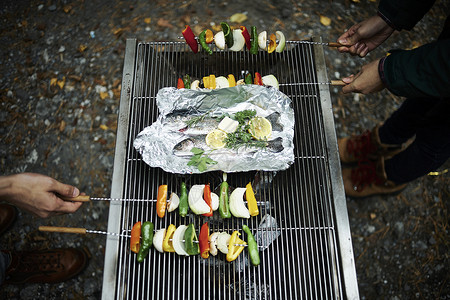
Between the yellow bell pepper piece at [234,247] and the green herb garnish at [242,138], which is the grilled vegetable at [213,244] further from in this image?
the green herb garnish at [242,138]

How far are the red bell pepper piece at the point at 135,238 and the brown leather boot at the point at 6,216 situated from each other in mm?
2059

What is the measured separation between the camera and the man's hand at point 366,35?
2.89 m

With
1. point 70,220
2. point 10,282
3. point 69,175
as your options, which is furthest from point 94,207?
point 10,282

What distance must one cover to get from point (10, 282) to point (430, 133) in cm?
438

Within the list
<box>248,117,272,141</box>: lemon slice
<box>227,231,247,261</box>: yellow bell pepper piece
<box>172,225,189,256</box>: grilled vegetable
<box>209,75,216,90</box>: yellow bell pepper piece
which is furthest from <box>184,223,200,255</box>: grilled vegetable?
<box>209,75,216,90</box>: yellow bell pepper piece

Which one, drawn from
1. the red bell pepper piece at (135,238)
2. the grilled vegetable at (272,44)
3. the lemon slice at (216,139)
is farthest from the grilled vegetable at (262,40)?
the red bell pepper piece at (135,238)

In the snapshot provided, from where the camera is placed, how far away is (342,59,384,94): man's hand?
8.15 feet

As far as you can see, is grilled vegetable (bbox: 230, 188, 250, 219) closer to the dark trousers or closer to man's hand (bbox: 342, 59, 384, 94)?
man's hand (bbox: 342, 59, 384, 94)

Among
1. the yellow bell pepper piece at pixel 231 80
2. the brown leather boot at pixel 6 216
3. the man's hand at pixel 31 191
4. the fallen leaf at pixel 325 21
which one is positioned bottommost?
the brown leather boot at pixel 6 216

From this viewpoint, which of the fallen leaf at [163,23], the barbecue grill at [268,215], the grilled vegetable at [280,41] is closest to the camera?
the barbecue grill at [268,215]

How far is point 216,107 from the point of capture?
2826mm

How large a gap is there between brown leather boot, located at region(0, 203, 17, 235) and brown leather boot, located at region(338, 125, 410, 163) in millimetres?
3850

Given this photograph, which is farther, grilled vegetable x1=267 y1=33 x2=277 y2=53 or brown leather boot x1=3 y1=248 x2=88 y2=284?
brown leather boot x1=3 y1=248 x2=88 y2=284

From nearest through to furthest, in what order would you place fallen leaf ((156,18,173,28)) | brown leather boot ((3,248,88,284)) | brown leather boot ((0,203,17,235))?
brown leather boot ((3,248,88,284)) → brown leather boot ((0,203,17,235)) → fallen leaf ((156,18,173,28))
